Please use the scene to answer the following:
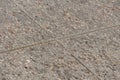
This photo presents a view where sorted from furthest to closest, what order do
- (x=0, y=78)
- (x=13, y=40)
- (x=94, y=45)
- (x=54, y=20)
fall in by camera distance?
(x=54, y=20) < (x=94, y=45) < (x=13, y=40) < (x=0, y=78)

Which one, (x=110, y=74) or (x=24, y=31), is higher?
(x=24, y=31)

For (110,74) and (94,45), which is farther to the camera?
(94,45)

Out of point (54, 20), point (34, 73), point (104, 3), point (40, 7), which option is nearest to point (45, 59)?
point (34, 73)

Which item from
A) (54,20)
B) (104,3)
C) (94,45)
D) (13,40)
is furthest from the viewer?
(104,3)

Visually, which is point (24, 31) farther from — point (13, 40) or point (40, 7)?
point (40, 7)

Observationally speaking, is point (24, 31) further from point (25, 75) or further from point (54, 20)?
Result: point (25, 75)

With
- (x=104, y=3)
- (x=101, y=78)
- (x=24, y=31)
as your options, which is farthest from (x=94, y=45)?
(x=104, y=3)
